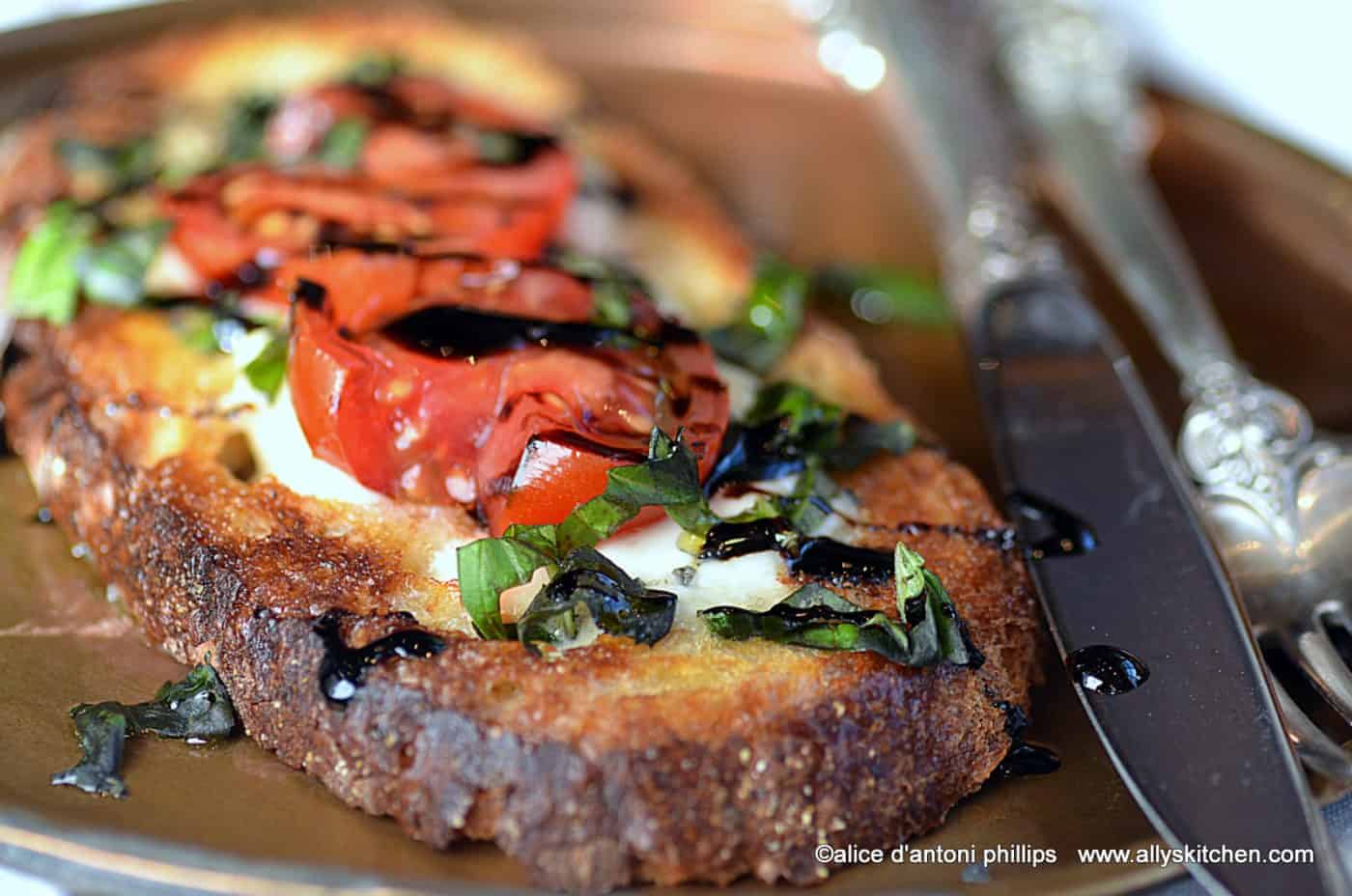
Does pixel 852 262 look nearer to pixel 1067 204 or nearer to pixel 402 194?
pixel 1067 204

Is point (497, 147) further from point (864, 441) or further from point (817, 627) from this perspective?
point (817, 627)

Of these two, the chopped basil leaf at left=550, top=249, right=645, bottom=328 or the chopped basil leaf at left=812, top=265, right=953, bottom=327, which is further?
the chopped basil leaf at left=812, top=265, right=953, bottom=327

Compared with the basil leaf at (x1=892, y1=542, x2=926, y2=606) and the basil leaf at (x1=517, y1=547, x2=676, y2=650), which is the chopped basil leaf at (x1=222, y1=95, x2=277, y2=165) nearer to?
the basil leaf at (x1=517, y1=547, x2=676, y2=650)

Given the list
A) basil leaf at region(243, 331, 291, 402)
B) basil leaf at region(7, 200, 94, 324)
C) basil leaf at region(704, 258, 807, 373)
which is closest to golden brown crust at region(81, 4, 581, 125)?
basil leaf at region(7, 200, 94, 324)

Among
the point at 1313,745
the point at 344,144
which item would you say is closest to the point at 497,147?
the point at 344,144

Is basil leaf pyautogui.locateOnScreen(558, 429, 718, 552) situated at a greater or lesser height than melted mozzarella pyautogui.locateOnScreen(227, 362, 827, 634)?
greater

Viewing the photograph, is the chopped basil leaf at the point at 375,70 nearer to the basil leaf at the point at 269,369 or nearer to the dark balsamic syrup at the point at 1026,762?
the basil leaf at the point at 269,369

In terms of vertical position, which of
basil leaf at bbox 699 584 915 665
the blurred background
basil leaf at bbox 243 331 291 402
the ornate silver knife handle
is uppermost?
the blurred background
